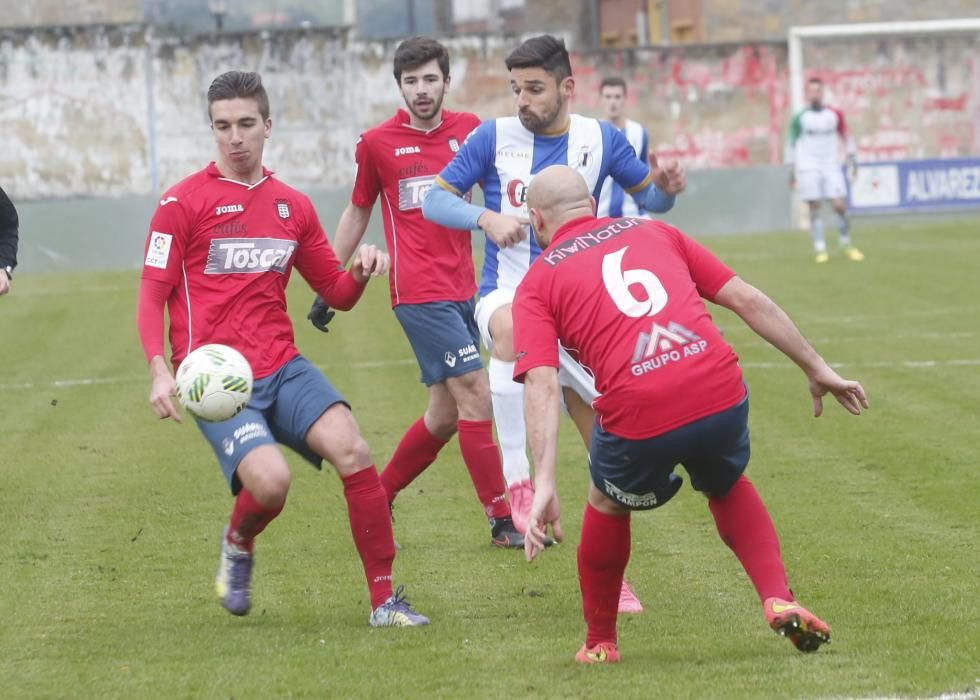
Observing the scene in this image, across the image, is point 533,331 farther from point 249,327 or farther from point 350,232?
point 350,232

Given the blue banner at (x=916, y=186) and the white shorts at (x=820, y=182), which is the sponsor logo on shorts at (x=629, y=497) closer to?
the white shorts at (x=820, y=182)

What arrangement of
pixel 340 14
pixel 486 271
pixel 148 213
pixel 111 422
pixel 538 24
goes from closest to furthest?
pixel 486 271
pixel 111 422
pixel 148 213
pixel 340 14
pixel 538 24

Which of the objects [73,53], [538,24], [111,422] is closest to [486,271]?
[111,422]

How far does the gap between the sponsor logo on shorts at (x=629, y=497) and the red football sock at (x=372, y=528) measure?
1.27 m

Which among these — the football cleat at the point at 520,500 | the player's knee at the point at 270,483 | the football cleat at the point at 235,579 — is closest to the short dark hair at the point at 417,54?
the football cleat at the point at 520,500

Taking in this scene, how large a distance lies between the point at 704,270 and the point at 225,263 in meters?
2.01

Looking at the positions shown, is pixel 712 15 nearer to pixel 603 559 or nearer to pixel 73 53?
pixel 73 53

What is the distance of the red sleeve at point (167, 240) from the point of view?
21.0 ft

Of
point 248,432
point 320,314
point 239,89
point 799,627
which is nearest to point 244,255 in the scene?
point 239,89

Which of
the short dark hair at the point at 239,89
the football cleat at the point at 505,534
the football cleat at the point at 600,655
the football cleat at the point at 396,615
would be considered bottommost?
the football cleat at the point at 505,534

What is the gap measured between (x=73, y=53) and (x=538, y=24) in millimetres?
15504

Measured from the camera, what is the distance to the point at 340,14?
122ft

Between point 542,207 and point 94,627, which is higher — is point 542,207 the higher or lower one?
the higher one

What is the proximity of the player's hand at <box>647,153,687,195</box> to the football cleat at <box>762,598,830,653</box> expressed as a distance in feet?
7.04
